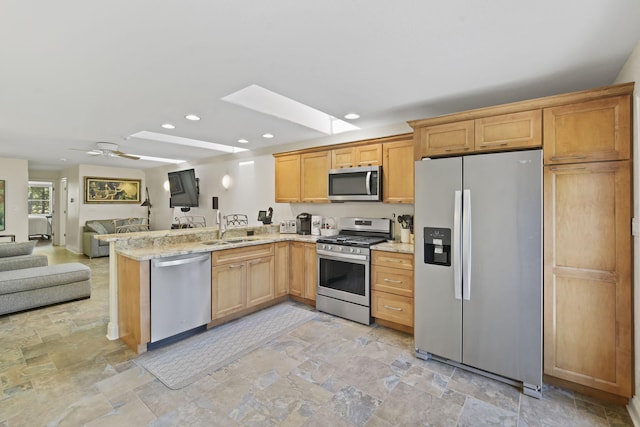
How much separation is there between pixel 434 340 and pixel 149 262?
2.66 meters

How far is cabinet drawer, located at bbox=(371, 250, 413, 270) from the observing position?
312cm

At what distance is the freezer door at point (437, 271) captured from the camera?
99.7 inches

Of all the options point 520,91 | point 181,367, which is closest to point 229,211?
point 181,367

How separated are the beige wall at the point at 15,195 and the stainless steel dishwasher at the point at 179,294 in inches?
264

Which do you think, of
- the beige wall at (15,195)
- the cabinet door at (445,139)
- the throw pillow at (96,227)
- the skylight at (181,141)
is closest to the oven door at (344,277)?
the cabinet door at (445,139)

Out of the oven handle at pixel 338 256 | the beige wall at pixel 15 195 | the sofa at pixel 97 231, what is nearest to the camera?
the oven handle at pixel 338 256

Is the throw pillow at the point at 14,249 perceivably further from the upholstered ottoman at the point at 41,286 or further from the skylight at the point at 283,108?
the skylight at the point at 283,108

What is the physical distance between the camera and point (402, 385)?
7.61 ft

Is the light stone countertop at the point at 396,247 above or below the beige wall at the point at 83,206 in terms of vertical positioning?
below

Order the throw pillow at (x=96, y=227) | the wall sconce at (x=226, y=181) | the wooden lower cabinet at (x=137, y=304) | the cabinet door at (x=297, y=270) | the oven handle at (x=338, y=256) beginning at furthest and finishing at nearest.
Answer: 1. the throw pillow at (x=96, y=227)
2. the wall sconce at (x=226, y=181)
3. the cabinet door at (x=297, y=270)
4. the oven handle at (x=338, y=256)
5. the wooden lower cabinet at (x=137, y=304)

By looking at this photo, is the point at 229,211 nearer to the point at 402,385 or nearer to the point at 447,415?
the point at 402,385

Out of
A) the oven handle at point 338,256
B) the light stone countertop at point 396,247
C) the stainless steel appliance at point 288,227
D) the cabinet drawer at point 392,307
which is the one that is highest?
the stainless steel appliance at point 288,227

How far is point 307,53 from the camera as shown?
6.67 feet

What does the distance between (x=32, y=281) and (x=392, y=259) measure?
14.4ft
